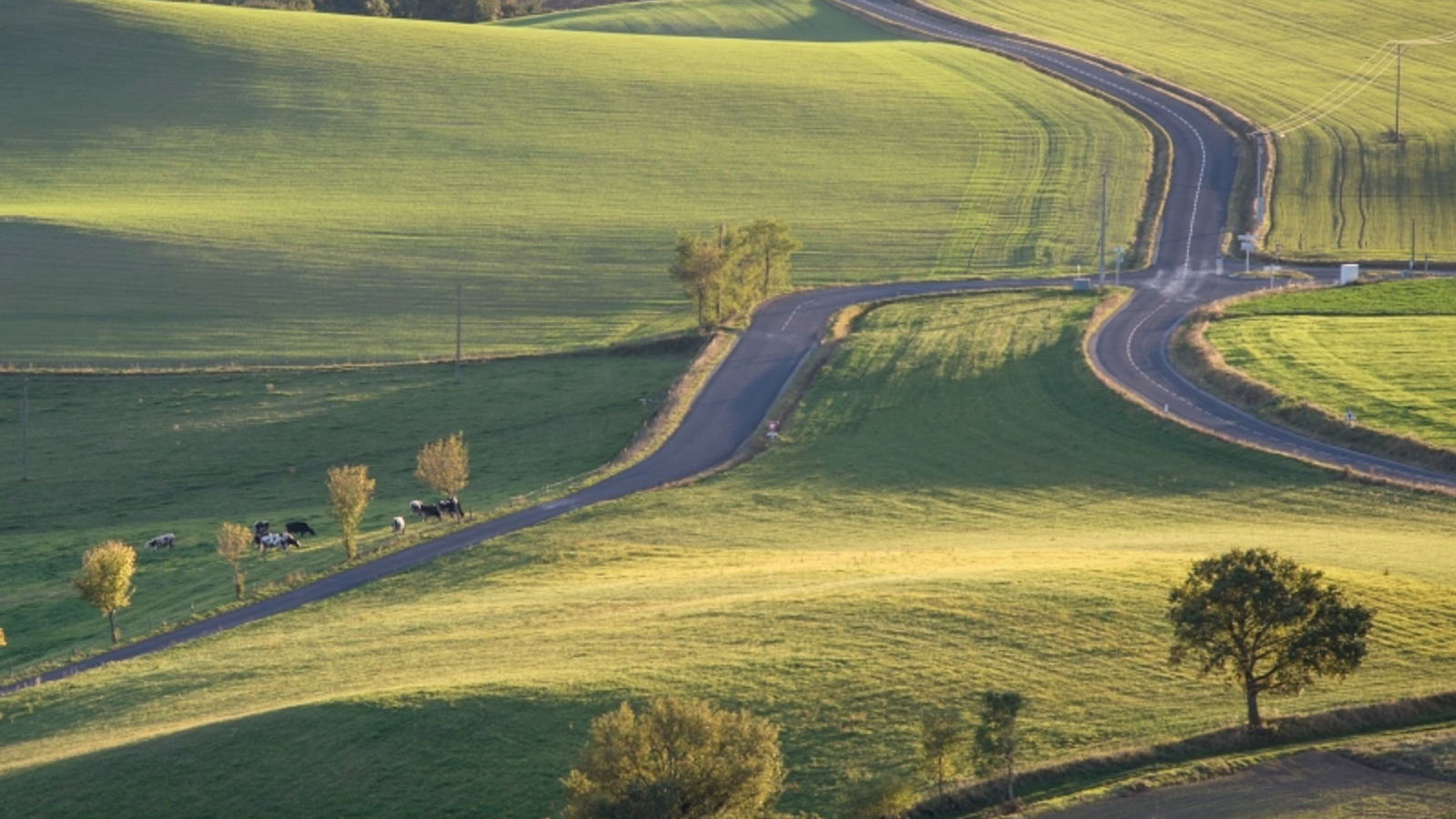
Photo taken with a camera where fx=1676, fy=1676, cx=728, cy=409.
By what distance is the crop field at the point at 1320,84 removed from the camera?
124250mm

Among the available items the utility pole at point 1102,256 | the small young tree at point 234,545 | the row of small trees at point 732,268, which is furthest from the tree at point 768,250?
the small young tree at point 234,545

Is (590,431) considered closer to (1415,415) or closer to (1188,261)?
(1415,415)

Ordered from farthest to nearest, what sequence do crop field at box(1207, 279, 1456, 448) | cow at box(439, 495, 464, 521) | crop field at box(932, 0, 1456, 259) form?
1. crop field at box(932, 0, 1456, 259)
2. crop field at box(1207, 279, 1456, 448)
3. cow at box(439, 495, 464, 521)

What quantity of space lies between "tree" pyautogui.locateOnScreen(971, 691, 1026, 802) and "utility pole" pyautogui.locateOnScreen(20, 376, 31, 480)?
198 ft

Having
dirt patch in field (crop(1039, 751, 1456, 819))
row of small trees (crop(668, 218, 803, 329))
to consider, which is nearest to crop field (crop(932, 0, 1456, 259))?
row of small trees (crop(668, 218, 803, 329))

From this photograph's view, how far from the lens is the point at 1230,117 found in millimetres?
144625

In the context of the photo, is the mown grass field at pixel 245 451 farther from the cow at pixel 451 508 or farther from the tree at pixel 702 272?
the tree at pixel 702 272

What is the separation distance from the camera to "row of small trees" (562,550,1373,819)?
30453 mm

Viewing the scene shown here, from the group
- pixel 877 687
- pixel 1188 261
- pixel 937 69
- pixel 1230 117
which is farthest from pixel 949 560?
pixel 937 69

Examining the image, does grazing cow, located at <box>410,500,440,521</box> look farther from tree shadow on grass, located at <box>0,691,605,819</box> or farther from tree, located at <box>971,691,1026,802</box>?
tree, located at <box>971,691,1026,802</box>

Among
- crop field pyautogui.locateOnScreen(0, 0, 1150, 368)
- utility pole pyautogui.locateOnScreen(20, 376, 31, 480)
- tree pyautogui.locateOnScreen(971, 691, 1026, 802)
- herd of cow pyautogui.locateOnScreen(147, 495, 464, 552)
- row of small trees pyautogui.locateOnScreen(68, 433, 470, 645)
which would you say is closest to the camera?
tree pyautogui.locateOnScreen(971, 691, 1026, 802)

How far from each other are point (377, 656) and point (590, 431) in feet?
121

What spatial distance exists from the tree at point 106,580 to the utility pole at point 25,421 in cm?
2505

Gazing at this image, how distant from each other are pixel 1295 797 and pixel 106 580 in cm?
4093
